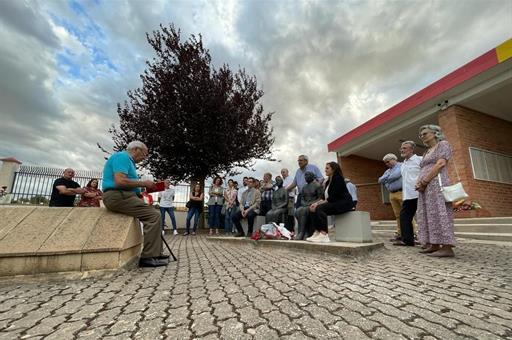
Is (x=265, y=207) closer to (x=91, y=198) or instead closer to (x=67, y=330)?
(x=91, y=198)

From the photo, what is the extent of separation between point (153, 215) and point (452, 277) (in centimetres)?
349

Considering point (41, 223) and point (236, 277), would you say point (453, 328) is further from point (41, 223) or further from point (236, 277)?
point (41, 223)

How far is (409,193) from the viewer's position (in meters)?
4.23

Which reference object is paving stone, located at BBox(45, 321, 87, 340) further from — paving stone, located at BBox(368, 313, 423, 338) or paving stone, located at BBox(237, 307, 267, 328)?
paving stone, located at BBox(368, 313, 423, 338)

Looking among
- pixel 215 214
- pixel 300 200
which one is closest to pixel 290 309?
pixel 300 200

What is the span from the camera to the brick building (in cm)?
619

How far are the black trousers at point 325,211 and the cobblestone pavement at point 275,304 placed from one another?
138 cm

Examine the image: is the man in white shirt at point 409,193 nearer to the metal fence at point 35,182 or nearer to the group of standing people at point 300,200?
the group of standing people at point 300,200

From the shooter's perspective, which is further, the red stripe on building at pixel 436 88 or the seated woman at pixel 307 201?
the red stripe on building at pixel 436 88

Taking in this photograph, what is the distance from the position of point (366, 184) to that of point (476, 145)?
5.28 metres

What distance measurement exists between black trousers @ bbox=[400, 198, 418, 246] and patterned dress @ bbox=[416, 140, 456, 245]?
61cm

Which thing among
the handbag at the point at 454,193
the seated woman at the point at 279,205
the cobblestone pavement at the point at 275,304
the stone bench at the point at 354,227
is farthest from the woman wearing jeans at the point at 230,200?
the handbag at the point at 454,193

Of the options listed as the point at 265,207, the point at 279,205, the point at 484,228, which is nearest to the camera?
the point at 484,228

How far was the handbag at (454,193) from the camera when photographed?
3.19 m
